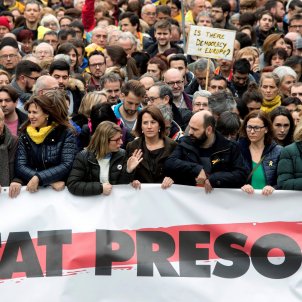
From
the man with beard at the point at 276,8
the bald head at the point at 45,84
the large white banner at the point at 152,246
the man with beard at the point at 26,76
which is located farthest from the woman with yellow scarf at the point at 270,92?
the man with beard at the point at 276,8

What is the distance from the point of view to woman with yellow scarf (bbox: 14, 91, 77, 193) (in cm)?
1224

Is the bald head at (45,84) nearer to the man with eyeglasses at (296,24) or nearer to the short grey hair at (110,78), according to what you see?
the short grey hair at (110,78)

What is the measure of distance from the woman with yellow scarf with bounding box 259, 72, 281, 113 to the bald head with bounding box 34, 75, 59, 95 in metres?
2.75

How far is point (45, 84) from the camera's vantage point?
14078 mm

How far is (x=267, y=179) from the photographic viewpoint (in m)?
12.6

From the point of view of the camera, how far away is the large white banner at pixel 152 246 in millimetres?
12195

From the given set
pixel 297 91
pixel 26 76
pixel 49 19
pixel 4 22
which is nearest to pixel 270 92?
pixel 297 91

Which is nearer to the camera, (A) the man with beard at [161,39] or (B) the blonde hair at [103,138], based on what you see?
(B) the blonde hair at [103,138]

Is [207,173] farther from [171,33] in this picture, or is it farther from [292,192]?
Answer: [171,33]

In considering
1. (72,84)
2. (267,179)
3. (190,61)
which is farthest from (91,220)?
(190,61)

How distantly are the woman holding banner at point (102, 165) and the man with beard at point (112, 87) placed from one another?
2674 mm

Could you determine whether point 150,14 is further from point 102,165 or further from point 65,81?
point 102,165

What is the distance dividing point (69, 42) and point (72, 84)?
263cm

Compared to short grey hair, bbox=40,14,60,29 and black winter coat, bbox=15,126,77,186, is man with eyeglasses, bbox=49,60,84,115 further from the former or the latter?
short grey hair, bbox=40,14,60,29
